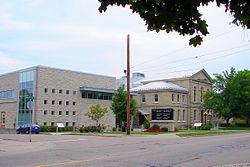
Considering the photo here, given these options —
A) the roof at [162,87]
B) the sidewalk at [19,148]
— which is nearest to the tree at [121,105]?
the roof at [162,87]

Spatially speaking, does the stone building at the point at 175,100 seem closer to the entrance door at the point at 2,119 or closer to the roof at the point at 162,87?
the roof at the point at 162,87

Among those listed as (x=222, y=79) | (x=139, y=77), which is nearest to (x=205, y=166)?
(x=222, y=79)

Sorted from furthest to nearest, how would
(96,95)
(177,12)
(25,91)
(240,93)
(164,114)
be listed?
(240,93) < (96,95) < (164,114) < (25,91) < (177,12)

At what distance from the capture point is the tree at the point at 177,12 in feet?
16.2

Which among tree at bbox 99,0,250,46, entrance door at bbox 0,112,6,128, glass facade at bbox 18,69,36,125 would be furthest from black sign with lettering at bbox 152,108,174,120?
tree at bbox 99,0,250,46

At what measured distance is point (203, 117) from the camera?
6744 cm

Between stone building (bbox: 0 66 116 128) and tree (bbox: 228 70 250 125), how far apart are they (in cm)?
1940

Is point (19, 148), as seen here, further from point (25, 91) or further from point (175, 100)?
point (175, 100)

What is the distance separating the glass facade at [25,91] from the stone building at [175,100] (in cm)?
1859

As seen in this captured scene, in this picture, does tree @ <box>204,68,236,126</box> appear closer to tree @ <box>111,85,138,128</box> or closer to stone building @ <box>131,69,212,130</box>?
stone building @ <box>131,69,212,130</box>

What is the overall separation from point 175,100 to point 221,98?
7573 mm

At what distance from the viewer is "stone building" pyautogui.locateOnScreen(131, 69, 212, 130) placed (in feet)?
191

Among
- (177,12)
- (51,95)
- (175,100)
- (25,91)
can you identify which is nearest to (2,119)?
(25,91)

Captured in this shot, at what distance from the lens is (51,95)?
5131cm
